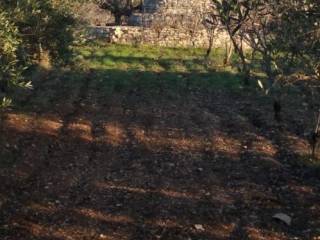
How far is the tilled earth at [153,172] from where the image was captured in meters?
12.1

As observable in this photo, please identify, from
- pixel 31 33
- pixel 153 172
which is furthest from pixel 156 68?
pixel 153 172

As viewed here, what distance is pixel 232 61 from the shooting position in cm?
3191

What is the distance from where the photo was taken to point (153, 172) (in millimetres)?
15312

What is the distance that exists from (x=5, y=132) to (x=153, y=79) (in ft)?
36.7

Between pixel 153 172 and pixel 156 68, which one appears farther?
pixel 156 68

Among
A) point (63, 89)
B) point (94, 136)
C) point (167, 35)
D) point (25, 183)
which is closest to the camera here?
point (25, 183)

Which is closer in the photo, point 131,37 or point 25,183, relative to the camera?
point 25,183

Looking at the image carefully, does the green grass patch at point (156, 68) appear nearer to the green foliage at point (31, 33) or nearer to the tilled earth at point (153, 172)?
the tilled earth at point (153, 172)

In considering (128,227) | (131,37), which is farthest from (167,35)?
(128,227)

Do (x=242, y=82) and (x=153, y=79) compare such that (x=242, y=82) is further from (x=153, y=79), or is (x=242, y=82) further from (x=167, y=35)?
(x=167, y=35)

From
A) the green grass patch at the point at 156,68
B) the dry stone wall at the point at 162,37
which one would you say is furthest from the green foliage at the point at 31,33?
the dry stone wall at the point at 162,37

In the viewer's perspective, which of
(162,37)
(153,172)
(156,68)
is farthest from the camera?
(162,37)

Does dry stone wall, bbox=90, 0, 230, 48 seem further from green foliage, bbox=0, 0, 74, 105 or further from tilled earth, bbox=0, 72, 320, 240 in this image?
green foliage, bbox=0, 0, 74, 105

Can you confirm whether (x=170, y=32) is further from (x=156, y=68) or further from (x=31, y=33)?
(x=31, y=33)
